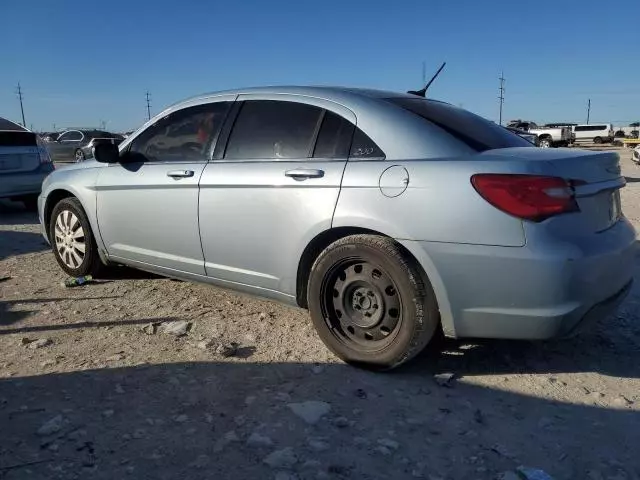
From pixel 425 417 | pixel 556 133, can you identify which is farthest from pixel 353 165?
pixel 556 133

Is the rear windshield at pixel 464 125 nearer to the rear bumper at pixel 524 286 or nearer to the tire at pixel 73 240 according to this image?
the rear bumper at pixel 524 286

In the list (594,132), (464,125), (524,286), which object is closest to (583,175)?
(524,286)

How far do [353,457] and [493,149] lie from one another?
1.83m

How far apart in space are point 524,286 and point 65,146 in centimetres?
2468

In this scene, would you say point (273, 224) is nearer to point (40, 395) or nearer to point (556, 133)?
point (40, 395)

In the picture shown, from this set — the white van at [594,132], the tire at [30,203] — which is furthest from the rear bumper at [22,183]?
the white van at [594,132]

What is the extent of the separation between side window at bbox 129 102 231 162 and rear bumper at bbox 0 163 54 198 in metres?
4.86

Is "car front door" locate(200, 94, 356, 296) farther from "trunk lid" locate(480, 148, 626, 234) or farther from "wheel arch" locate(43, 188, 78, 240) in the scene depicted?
"wheel arch" locate(43, 188, 78, 240)

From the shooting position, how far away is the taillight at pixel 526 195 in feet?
8.82

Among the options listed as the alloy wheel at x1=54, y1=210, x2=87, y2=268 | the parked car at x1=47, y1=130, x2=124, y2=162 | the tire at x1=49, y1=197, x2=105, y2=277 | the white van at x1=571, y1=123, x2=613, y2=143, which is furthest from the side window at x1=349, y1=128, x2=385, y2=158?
the white van at x1=571, y1=123, x2=613, y2=143

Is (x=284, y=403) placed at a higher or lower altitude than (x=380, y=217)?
lower

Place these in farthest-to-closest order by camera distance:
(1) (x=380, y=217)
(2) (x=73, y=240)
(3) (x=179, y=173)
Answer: (2) (x=73, y=240) → (3) (x=179, y=173) → (1) (x=380, y=217)

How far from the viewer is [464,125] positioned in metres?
3.41

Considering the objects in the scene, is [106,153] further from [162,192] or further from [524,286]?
[524,286]
